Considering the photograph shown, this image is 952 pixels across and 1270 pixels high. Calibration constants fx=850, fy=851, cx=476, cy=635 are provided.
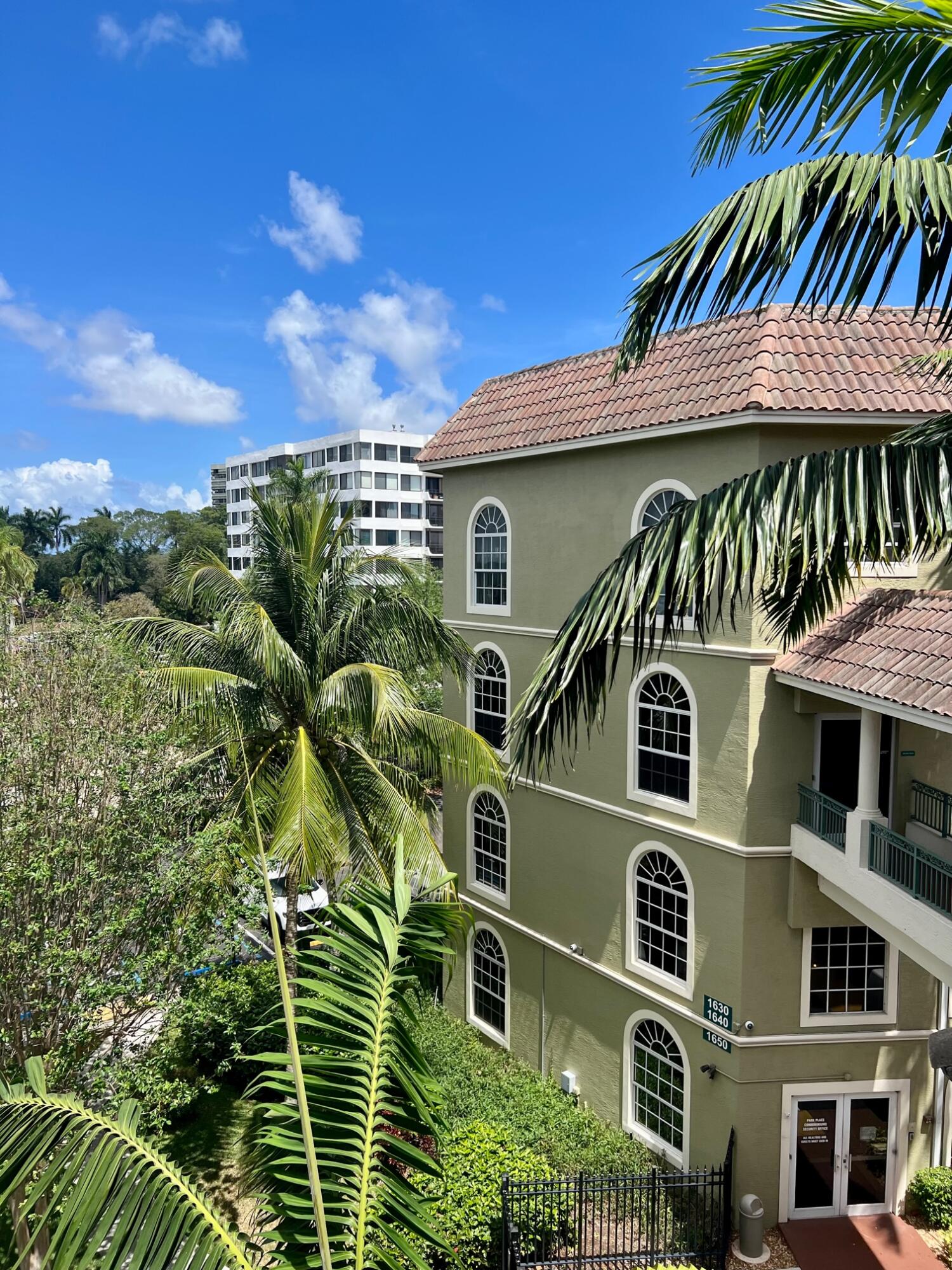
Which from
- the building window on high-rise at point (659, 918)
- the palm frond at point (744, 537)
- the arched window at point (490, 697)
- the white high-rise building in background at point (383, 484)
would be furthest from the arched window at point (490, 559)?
the white high-rise building in background at point (383, 484)

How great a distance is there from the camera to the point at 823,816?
1087 centimetres

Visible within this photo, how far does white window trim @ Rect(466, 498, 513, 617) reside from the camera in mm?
15797

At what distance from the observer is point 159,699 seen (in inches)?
404

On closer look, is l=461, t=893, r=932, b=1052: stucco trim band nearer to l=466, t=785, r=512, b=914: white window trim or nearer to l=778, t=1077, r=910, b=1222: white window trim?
l=778, t=1077, r=910, b=1222: white window trim

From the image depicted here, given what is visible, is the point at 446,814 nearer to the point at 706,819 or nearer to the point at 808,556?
the point at 706,819

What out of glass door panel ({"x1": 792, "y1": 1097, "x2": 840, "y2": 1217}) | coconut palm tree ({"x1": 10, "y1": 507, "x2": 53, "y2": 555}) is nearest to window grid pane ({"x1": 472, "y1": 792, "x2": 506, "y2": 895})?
glass door panel ({"x1": 792, "y1": 1097, "x2": 840, "y2": 1217})

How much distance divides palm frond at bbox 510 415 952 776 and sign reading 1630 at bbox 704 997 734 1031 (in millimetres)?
7820

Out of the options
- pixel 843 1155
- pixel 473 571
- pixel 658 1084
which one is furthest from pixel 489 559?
pixel 843 1155

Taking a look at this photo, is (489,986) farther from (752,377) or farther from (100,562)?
(100,562)

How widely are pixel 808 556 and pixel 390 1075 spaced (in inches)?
162

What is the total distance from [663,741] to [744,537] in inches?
316

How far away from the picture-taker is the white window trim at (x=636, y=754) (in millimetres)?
12273

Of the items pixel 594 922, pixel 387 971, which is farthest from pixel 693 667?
pixel 387 971

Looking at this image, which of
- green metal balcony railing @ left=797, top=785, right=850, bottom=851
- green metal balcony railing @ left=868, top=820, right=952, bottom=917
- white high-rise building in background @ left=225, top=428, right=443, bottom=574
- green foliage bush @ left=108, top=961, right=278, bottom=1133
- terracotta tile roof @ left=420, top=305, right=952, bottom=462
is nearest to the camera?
green foliage bush @ left=108, top=961, right=278, bottom=1133
